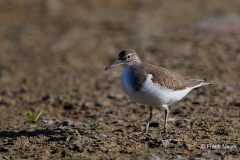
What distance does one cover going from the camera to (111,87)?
12.3 metres

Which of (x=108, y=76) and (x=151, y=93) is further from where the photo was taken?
(x=108, y=76)

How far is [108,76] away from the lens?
→ 44.0 ft

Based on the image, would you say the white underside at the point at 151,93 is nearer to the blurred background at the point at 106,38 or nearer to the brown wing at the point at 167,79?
the brown wing at the point at 167,79

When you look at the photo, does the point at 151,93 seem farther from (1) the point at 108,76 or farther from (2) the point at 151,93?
(1) the point at 108,76

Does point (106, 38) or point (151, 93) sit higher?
point (106, 38)

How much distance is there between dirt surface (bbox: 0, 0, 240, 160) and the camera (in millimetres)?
7898

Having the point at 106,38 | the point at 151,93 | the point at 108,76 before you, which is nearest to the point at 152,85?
the point at 151,93

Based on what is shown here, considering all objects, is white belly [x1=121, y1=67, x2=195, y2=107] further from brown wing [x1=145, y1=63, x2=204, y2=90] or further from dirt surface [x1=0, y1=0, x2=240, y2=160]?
dirt surface [x1=0, y1=0, x2=240, y2=160]

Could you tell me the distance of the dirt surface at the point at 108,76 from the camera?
7.90 meters

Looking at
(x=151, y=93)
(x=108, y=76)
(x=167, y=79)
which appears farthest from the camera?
(x=108, y=76)

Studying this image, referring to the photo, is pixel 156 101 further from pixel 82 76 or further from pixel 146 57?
pixel 146 57

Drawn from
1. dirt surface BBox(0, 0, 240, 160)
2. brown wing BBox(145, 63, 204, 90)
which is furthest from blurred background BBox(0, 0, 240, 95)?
brown wing BBox(145, 63, 204, 90)

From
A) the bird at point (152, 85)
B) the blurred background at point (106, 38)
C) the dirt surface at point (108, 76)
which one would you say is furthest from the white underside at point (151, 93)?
the blurred background at point (106, 38)

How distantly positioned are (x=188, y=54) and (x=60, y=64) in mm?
3671
